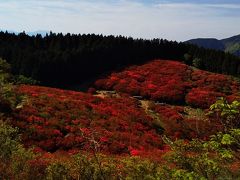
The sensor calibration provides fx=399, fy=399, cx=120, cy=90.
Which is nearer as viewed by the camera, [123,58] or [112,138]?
[112,138]

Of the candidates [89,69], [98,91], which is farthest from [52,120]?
[89,69]

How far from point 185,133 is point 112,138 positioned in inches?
502

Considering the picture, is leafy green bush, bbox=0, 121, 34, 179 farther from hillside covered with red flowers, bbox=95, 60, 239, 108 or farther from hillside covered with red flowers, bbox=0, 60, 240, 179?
hillside covered with red flowers, bbox=95, 60, 239, 108

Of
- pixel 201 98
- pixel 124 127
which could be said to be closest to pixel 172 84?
pixel 201 98

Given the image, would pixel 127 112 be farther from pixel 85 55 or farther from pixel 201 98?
pixel 85 55

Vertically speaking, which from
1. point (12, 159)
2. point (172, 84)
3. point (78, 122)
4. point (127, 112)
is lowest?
point (127, 112)

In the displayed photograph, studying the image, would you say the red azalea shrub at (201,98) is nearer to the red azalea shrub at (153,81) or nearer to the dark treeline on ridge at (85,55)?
the red azalea shrub at (153,81)

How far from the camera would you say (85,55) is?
282 ft

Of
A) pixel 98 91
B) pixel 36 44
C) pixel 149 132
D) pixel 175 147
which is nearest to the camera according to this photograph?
pixel 175 147

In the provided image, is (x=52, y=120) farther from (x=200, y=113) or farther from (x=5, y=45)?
(x=5, y=45)

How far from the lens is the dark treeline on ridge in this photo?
75562mm

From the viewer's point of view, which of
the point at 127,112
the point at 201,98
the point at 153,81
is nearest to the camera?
the point at 127,112

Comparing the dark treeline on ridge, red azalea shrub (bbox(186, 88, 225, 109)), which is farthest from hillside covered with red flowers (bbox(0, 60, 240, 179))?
the dark treeline on ridge

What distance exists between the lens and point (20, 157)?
1894 cm
